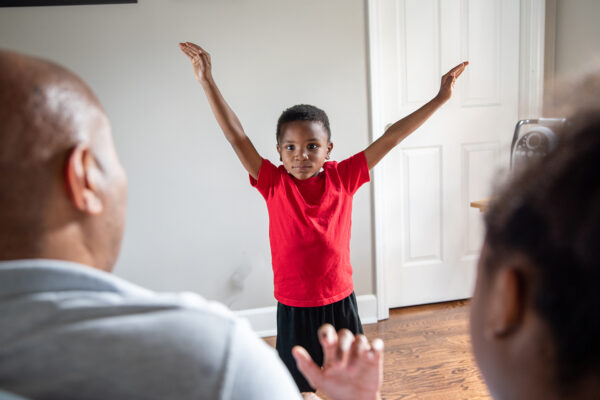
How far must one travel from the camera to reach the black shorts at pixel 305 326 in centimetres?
143

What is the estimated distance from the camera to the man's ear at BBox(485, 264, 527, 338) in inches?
14.2

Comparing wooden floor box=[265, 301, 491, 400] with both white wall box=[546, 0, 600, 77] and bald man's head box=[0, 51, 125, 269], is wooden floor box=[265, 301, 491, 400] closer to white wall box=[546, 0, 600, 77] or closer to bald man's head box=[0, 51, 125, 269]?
bald man's head box=[0, 51, 125, 269]

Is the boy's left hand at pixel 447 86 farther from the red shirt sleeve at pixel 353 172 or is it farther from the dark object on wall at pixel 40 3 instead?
the dark object on wall at pixel 40 3

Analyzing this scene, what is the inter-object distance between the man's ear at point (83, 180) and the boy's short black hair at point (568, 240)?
42 centimetres

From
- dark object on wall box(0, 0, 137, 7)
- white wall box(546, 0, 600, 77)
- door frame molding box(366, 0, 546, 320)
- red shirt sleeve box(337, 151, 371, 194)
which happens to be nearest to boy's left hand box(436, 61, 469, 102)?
red shirt sleeve box(337, 151, 371, 194)

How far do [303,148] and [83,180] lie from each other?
1124 mm

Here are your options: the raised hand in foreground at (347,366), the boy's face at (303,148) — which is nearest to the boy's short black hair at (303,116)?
the boy's face at (303,148)

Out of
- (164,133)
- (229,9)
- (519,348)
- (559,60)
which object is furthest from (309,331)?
(559,60)

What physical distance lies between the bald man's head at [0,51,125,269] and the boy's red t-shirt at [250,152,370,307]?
3.20ft

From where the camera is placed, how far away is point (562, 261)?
32 cm

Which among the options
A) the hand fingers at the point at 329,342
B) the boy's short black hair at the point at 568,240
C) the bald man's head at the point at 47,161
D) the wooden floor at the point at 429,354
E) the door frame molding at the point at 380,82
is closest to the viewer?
the boy's short black hair at the point at 568,240

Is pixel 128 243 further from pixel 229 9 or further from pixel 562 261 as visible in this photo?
pixel 562 261

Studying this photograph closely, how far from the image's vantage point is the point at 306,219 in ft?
4.66

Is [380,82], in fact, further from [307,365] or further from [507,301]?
[507,301]
